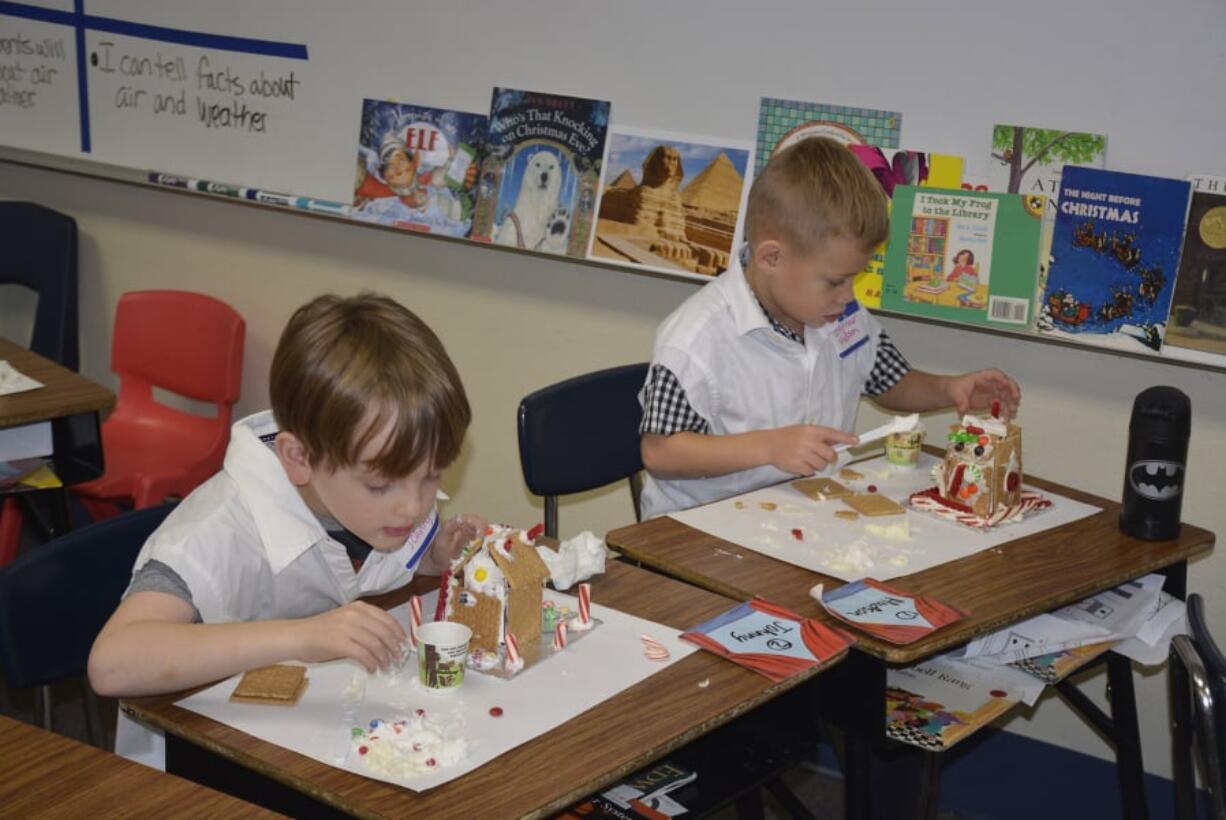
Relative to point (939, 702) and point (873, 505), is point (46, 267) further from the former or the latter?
point (939, 702)

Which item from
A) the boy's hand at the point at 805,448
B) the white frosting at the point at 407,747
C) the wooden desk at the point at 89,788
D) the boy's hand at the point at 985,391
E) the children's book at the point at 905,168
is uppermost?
the children's book at the point at 905,168

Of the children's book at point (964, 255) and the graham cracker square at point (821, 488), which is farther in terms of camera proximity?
the children's book at point (964, 255)

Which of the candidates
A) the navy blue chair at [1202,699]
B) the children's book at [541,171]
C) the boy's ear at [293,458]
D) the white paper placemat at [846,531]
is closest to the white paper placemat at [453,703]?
the boy's ear at [293,458]

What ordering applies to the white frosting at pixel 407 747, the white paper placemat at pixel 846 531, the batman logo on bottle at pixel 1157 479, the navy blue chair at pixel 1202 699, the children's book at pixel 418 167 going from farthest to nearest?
the children's book at pixel 418 167 < the batman logo on bottle at pixel 1157 479 < the white paper placemat at pixel 846 531 < the navy blue chair at pixel 1202 699 < the white frosting at pixel 407 747

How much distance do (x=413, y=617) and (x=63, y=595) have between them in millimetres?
462

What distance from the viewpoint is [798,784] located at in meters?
3.21

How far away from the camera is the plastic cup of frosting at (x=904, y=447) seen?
103 inches

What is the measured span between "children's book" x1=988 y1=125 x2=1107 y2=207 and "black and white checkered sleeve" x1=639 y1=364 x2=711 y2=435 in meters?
0.78

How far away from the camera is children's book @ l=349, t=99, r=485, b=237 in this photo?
3479 millimetres

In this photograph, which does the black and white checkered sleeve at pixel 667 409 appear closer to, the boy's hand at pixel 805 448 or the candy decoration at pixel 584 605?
the boy's hand at pixel 805 448

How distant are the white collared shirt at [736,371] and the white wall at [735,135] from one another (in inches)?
17.9

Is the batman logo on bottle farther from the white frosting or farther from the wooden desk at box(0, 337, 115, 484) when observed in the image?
the wooden desk at box(0, 337, 115, 484)

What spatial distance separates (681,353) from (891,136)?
70 centimetres


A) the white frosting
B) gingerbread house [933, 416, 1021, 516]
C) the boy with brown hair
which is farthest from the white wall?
the white frosting
